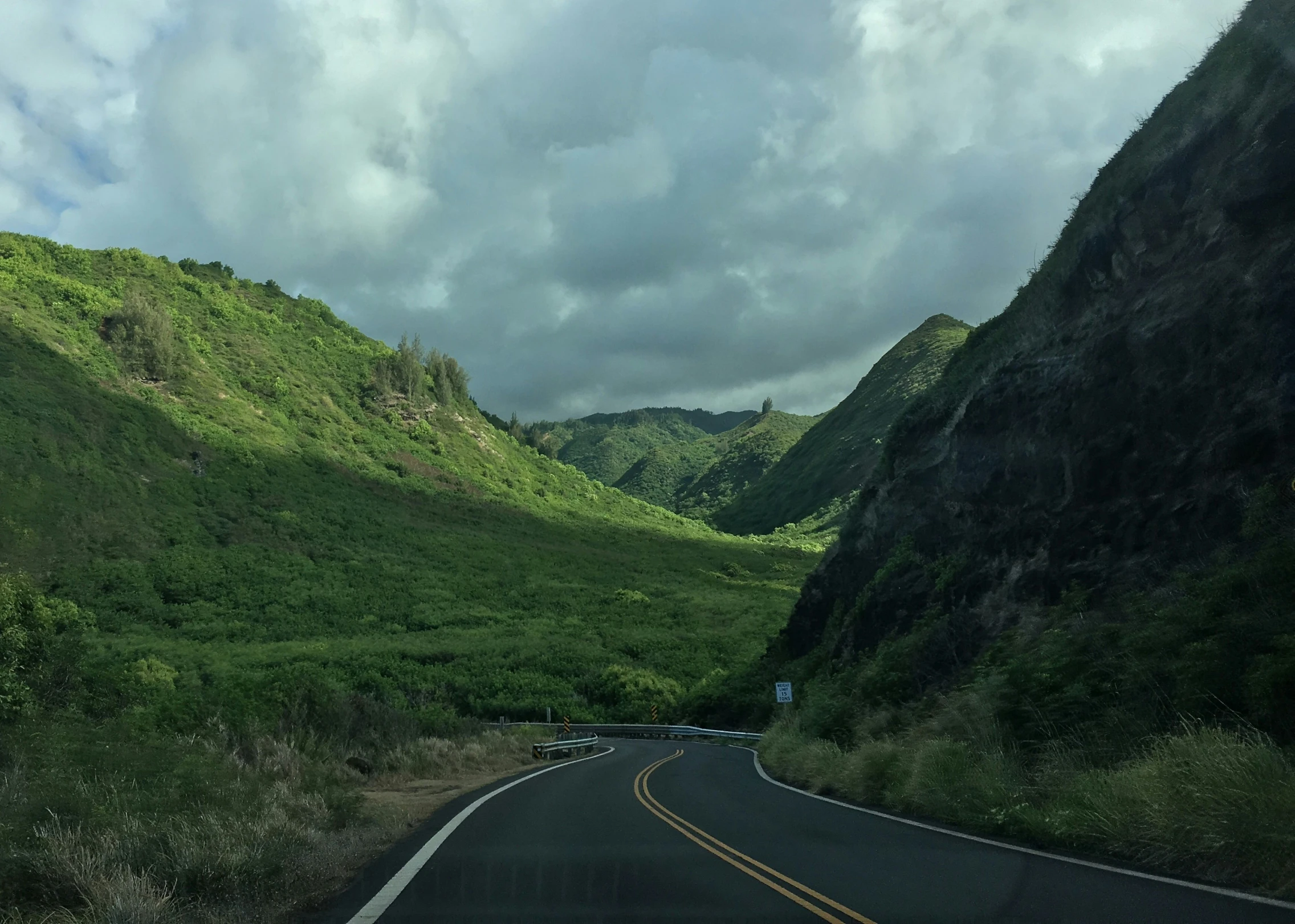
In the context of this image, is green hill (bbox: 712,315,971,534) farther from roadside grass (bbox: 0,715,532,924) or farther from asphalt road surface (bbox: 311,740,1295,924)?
roadside grass (bbox: 0,715,532,924)

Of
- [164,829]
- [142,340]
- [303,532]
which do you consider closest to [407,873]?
[164,829]

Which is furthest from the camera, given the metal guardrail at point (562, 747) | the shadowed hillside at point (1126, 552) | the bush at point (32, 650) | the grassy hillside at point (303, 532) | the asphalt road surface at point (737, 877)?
the grassy hillside at point (303, 532)

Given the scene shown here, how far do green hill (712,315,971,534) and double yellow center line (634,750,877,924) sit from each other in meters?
108

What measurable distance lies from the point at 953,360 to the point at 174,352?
66139 mm

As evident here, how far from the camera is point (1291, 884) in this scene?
6.52 meters

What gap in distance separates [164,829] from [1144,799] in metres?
8.85

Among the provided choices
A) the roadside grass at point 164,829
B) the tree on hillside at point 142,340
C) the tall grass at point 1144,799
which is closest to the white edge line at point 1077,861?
the tall grass at point 1144,799

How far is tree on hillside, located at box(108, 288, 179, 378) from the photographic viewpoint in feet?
241

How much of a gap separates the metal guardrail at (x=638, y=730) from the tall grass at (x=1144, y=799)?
28.2m

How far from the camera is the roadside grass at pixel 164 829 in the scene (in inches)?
240

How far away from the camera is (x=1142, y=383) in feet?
62.6

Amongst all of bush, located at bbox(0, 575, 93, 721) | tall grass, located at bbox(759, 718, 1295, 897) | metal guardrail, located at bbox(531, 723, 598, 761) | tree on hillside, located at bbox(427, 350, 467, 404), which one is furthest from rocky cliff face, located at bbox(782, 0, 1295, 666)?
tree on hillside, located at bbox(427, 350, 467, 404)

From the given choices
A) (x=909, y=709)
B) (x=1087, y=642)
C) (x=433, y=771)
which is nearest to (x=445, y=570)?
(x=433, y=771)

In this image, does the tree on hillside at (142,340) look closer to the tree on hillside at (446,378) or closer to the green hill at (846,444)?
the tree on hillside at (446,378)
